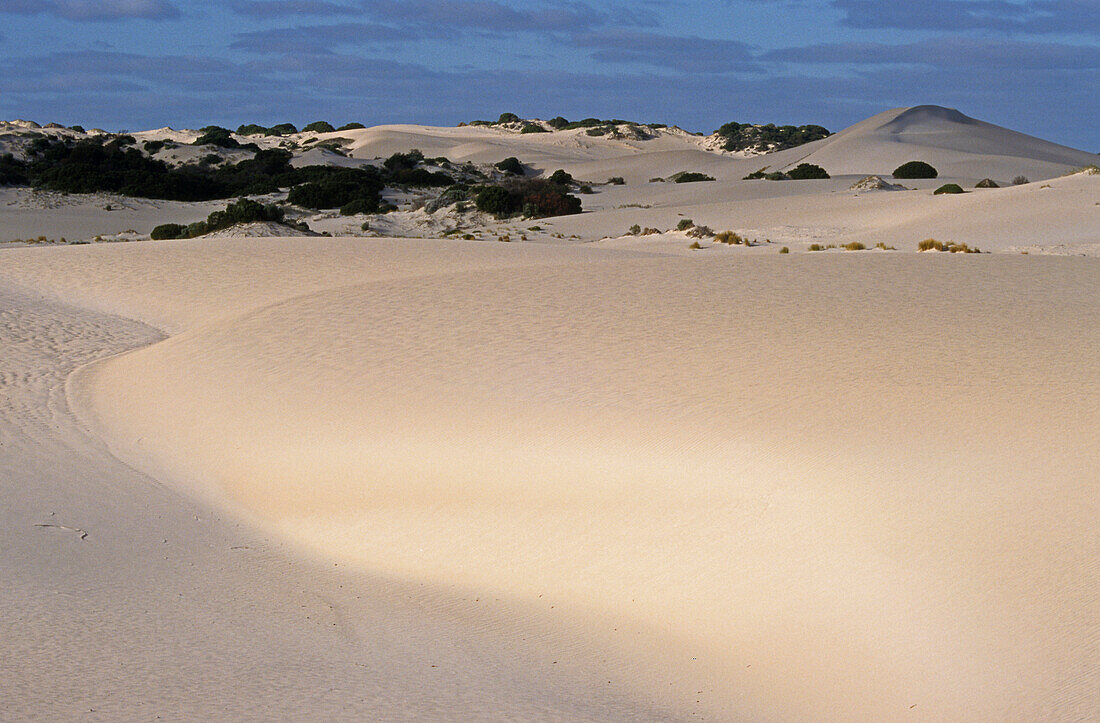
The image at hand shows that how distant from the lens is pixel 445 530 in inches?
239

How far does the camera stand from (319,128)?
244 ft

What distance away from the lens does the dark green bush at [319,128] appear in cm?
7338

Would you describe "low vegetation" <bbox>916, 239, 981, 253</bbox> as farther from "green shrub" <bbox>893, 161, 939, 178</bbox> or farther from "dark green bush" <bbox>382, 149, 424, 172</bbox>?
"dark green bush" <bbox>382, 149, 424, 172</bbox>

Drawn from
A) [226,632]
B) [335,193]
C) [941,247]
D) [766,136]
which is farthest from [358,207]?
[766,136]

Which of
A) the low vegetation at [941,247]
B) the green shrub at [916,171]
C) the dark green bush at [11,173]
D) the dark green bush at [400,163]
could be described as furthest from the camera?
the dark green bush at [400,163]

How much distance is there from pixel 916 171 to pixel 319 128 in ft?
152

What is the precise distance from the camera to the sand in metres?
4.05

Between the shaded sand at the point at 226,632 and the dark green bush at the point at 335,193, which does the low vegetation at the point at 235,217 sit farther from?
the shaded sand at the point at 226,632

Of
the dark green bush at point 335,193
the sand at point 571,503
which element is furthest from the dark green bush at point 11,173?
the sand at point 571,503

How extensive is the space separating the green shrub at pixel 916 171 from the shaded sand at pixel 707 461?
30.4 meters

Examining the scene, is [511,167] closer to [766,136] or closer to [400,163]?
[400,163]

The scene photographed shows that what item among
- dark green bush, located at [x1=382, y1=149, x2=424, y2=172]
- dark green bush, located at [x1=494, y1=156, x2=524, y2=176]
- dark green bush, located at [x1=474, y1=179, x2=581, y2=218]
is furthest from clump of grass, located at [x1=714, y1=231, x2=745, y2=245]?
dark green bush, located at [x1=494, y1=156, x2=524, y2=176]

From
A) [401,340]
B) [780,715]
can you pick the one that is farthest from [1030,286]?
[780,715]

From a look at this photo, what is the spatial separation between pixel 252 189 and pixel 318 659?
1432 inches
